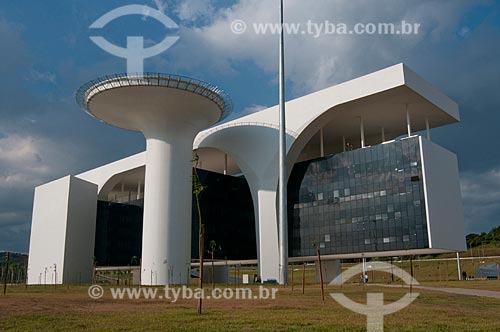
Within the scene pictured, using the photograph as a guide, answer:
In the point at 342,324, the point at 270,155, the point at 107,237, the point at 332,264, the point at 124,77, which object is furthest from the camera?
the point at 107,237

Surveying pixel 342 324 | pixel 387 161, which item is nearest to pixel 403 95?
pixel 387 161

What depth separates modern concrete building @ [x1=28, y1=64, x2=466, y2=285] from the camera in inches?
1545

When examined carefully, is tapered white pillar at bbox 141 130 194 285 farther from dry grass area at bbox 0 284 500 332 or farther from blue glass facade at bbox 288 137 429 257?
dry grass area at bbox 0 284 500 332

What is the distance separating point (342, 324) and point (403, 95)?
30.9m

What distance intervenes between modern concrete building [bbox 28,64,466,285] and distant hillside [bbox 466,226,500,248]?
47.0 m

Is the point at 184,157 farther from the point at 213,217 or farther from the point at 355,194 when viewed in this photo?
the point at 355,194

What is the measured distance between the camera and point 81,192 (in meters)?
56.7

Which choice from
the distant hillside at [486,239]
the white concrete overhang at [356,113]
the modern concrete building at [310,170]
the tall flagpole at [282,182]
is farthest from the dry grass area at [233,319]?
the distant hillside at [486,239]

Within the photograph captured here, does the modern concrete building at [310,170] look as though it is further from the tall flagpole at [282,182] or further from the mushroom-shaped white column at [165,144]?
the tall flagpole at [282,182]

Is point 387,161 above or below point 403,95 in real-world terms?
below

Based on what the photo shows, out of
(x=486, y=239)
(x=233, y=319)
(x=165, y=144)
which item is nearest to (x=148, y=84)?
(x=165, y=144)

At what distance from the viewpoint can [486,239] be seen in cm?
9000

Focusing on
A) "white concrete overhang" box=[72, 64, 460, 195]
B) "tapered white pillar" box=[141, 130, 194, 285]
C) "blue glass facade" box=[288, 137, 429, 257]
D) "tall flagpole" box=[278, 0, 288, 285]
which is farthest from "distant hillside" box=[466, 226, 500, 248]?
"tapered white pillar" box=[141, 130, 194, 285]

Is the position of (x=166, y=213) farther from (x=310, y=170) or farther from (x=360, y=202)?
(x=360, y=202)
